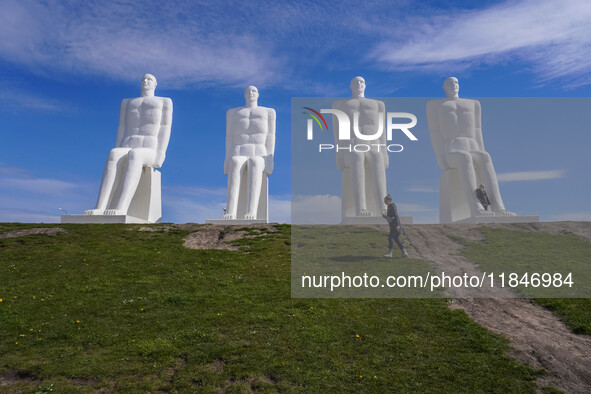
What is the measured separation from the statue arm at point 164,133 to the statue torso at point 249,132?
2.57m

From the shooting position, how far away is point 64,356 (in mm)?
7973

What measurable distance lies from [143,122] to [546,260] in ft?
52.3

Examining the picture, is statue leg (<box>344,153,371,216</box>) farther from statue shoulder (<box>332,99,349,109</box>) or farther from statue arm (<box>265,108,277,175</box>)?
statue arm (<box>265,108,277,175</box>)

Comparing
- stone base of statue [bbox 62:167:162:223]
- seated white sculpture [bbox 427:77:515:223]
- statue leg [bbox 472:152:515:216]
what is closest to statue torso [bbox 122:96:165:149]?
stone base of statue [bbox 62:167:162:223]

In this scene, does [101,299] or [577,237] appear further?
[577,237]

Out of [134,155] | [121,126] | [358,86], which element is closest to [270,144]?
[358,86]

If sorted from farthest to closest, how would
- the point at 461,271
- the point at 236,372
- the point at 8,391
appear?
the point at 461,271 → the point at 236,372 → the point at 8,391

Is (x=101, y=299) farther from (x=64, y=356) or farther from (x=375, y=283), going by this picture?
(x=375, y=283)

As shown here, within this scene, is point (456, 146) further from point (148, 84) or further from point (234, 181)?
point (148, 84)

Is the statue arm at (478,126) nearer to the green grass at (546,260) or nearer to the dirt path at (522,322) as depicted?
the dirt path at (522,322)

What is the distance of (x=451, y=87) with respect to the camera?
828 inches

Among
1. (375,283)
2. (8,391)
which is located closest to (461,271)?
(375,283)

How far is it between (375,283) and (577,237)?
19.7 feet

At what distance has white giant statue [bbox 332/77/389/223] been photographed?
1928 centimetres
